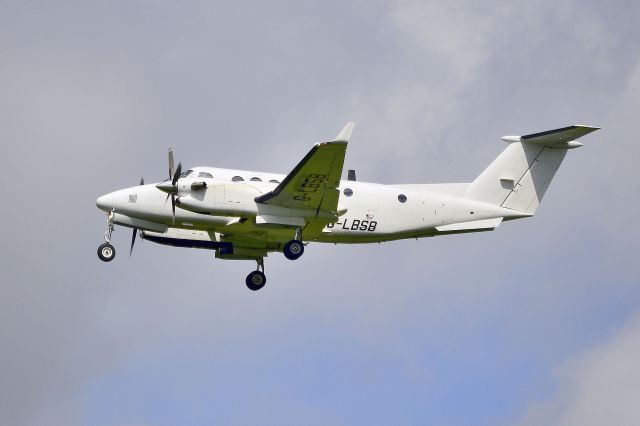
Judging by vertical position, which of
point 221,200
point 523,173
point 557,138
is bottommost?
point 221,200

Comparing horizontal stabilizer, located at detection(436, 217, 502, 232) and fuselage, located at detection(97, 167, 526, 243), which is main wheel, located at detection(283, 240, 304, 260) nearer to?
fuselage, located at detection(97, 167, 526, 243)

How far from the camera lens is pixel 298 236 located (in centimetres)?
3728

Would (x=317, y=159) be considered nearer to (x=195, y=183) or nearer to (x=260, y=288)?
(x=195, y=183)

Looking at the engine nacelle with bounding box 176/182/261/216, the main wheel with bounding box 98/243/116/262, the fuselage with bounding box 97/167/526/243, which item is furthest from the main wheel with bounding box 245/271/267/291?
the main wheel with bounding box 98/243/116/262

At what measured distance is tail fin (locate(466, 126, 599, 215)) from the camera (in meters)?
40.0

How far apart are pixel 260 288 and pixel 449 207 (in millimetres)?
7028

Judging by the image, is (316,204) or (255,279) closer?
(316,204)

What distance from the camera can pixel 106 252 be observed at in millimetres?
37062

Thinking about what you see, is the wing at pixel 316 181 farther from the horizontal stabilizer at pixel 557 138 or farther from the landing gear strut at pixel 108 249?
the horizontal stabilizer at pixel 557 138

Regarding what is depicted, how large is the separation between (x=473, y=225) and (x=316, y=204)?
5.80 metres

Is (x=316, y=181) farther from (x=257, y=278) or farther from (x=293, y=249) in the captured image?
(x=257, y=278)

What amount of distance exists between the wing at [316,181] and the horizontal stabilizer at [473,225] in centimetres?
425

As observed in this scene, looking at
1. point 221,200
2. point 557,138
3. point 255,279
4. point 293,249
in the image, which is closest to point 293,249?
point 293,249

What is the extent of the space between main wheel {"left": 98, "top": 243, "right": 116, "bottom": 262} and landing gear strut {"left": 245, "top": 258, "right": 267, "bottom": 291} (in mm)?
5348
